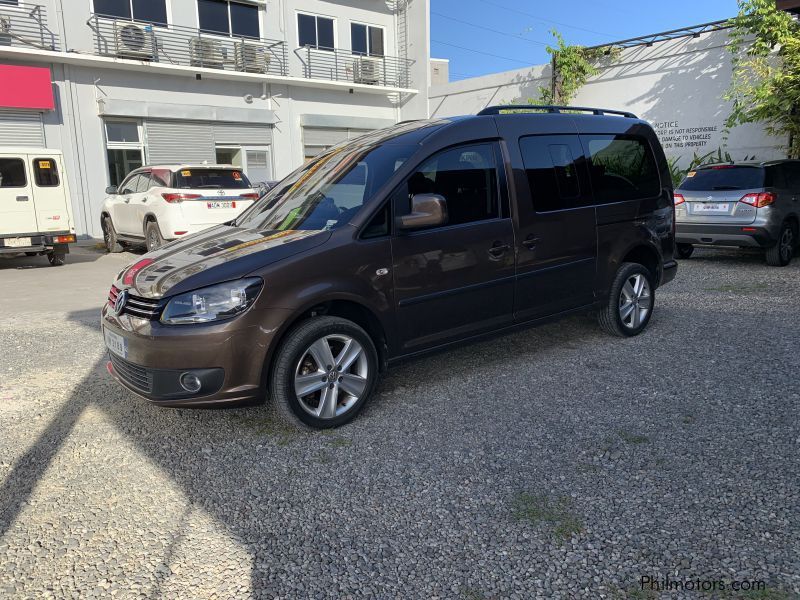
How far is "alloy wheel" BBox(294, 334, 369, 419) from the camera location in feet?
12.4

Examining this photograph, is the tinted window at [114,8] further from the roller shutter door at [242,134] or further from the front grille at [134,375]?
the front grille at [134,375]

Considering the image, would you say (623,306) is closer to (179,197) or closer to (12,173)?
(179,197)

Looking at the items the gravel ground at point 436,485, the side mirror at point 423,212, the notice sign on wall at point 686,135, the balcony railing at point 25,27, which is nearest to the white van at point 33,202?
the balcony railing at point 25,27

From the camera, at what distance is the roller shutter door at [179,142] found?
18109 mm

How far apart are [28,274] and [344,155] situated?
29.5ft

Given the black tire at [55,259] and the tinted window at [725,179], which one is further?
the black tire at [55,259]

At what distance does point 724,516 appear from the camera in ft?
9.32

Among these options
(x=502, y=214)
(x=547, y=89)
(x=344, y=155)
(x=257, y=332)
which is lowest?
(x=257, y=332)

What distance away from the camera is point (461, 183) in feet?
14.5

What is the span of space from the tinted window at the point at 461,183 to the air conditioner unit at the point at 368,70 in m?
19.0

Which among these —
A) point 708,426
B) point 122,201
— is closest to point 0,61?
point 122,201

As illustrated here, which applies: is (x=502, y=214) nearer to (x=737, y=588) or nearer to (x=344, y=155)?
(x=344, y=155)

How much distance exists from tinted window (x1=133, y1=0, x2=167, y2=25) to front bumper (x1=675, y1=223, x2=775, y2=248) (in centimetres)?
1563

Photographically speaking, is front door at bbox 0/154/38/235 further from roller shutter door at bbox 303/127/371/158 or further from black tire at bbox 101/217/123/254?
roller shutter door at bbox 303/127/371/158
